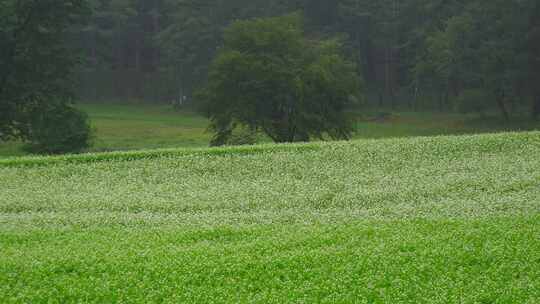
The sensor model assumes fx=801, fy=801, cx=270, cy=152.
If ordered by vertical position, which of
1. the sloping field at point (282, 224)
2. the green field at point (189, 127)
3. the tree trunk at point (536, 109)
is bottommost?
the green field at point (189, 127)

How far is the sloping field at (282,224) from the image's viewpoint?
15281 mm

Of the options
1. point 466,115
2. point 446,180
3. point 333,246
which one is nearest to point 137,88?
point 466,115

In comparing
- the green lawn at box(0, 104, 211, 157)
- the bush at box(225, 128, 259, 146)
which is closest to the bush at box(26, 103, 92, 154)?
the green lawn at box(0, 104, 211, 157)

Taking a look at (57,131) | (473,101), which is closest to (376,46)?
(473,101)

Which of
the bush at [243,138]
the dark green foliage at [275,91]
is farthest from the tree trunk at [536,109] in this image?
the bush at [243,138]

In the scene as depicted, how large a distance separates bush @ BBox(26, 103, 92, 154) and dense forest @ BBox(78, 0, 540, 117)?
33941mm

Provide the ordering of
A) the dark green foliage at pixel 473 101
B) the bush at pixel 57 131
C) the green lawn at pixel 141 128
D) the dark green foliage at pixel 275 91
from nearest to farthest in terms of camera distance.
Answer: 1. the bush at pixel 57 131
2. the dark green foliage at pixel 275 91
3. the green lawn at pixel 141 128
4. the dark green foliage at pixel 473 101

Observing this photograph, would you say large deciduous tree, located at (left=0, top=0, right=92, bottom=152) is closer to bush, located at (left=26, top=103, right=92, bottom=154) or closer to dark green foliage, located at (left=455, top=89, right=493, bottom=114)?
bush, located at (left=26, top=103, right=92, bottom=154)

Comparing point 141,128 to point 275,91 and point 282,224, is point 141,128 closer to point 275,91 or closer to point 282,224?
point 275,91

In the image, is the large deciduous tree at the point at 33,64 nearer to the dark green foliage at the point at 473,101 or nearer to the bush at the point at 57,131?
the bush at the point at 57,131

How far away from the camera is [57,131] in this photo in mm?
46125

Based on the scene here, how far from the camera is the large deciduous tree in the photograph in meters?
47.1

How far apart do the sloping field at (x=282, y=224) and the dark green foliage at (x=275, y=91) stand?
1667 centimetres

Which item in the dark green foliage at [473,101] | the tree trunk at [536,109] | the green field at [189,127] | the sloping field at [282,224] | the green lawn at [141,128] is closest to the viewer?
the sloping field at [282,224]
